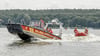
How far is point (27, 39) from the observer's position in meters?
35.2

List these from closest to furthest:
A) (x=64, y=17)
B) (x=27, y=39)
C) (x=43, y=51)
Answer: (x=43, y=51) < (x=27, y=39) < (x=64, y=17)

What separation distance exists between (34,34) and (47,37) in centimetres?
190

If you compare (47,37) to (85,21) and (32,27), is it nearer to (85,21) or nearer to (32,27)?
(32,27)

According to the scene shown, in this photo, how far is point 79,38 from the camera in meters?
36.2

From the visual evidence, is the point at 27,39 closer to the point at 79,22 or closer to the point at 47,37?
the point at 47,37

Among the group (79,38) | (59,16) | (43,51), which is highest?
(43,51)

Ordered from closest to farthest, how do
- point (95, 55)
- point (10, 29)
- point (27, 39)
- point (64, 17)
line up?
point (95, 55), point (10, 29), point (27, 39), point (64, 17)

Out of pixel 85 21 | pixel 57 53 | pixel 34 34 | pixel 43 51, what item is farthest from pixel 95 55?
pixel 85 21

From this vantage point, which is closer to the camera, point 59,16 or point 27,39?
point 27,39

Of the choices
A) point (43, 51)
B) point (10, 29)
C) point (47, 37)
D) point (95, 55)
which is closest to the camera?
point (95, 55)

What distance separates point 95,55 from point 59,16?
155 metres

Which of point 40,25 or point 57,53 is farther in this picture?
point 40,25

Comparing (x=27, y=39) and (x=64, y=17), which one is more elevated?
(x=27, y=39)

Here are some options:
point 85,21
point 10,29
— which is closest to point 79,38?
point 10,29
